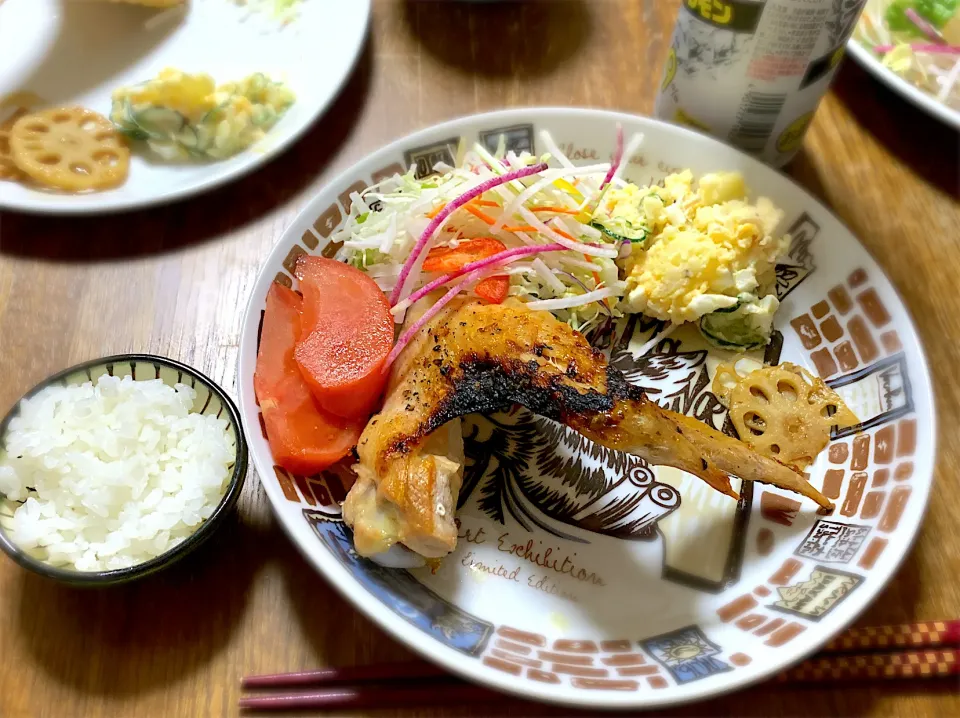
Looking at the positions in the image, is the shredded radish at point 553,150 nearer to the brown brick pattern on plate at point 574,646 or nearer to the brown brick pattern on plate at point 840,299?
the brown brick pattern on plate at point 840,299

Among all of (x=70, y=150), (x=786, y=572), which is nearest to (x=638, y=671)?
(x=786, y=572)

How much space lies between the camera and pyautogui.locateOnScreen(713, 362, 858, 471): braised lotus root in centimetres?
128

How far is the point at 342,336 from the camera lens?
127cm

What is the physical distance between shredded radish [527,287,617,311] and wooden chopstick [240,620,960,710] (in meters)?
0.71

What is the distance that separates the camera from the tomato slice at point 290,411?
1.18 meters

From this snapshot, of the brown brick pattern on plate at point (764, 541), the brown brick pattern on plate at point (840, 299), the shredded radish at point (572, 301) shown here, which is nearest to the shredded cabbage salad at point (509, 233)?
the shredded radish at point (572, 301)

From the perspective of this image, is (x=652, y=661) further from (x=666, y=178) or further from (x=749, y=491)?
(x=666, y=178)

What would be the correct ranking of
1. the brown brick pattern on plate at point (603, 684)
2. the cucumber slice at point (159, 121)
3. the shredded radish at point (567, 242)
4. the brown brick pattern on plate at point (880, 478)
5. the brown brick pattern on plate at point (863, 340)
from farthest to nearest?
the cucumber slice at point (159, 121)
the shredded radish at point (567, 242)
the brown brick pattern on plate at point (863, 340)
the brown brick pattern on plate at point (880, 478)
the brown brick pattern on plate at point (603, 684)

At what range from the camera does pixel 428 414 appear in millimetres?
1125

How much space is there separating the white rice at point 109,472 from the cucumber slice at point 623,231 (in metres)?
0.86

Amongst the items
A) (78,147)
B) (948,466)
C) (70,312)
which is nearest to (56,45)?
(78,147)

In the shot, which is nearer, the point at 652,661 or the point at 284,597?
the point at 652,661

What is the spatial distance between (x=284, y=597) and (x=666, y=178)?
1194mm

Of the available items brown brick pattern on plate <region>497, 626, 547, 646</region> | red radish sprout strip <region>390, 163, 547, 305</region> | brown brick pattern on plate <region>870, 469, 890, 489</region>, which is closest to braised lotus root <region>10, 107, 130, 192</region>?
red radish sprout strip <region>390, 163, 547, 305</region>
